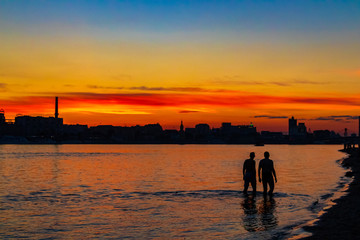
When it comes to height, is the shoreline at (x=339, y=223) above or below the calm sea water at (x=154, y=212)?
above

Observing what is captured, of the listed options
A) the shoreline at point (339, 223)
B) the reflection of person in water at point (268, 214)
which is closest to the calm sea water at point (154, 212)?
the reflection of person in water at point (268, 214)

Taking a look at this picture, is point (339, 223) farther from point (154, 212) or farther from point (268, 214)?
point (154, 212)

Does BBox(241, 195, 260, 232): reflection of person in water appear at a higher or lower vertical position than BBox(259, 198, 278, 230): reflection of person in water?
lower

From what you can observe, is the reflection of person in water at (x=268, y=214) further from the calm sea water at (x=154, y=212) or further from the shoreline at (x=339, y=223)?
the shoreline at (x=339, y=223)

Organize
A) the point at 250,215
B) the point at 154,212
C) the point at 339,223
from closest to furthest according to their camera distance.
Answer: the point at 339,223
the point at 250,215
the point at 154,212

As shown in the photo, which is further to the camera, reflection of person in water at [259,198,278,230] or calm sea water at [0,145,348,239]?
reflection of person in water at [259,198,278,230]

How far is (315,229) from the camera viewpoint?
16.5 meters

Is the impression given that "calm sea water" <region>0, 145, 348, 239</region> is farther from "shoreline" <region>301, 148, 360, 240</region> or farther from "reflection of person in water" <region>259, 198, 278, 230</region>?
"shoreline" <region>301, 148, 360, 240</region>

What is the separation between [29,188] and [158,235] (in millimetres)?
20360

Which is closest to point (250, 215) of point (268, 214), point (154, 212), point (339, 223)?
point (268, 214)

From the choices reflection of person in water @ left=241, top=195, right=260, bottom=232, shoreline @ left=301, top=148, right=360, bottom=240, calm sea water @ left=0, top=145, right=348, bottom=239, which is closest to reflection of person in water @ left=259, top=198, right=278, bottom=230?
calm sea water @ left=0, top=145, right=348, bottom=239

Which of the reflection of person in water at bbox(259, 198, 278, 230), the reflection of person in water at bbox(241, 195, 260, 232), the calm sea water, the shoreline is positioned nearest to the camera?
the shoreline

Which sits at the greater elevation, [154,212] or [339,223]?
[339,223]

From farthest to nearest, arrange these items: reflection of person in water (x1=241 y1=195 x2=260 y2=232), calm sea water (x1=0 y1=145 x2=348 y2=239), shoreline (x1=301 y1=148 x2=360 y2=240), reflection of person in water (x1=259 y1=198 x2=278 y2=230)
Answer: reflection of person in water (x1=259 y1=198 x2=278 y2=230) → reflection of person in water (x1=241 y1=195 x2=260 y2=232) → calm sea water (x1=0 y1=145 x2=348 y2=239) → shoreline (x1=301 y1=148 x2=360 y2=240)
